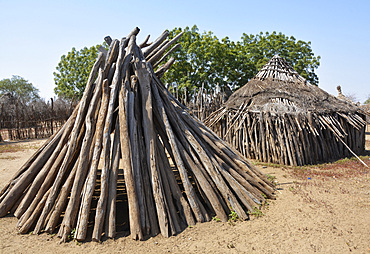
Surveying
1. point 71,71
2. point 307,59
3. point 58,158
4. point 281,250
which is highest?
point 71,71

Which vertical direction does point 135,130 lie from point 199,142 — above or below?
above

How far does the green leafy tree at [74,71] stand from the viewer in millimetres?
27078

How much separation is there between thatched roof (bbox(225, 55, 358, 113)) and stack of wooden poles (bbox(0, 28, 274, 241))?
4.41 m

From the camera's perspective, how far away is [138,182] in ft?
12.6

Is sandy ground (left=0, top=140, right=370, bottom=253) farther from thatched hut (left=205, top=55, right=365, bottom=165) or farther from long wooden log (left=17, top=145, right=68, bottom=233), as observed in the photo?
thatched hut (left=205, top=55, right=365, bottom=165)

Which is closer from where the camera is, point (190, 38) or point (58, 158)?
point (58, 158)

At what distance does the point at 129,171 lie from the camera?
12.7 feet

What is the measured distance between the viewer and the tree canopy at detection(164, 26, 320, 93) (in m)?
20.4

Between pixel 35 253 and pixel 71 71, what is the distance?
27.6m

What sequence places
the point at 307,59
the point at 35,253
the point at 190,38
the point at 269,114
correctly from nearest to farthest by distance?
the point at 35,253
the point at 269,114
the point at 307,59
the point at 190,38

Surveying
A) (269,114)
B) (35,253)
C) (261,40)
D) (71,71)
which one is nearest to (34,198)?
(35,253)

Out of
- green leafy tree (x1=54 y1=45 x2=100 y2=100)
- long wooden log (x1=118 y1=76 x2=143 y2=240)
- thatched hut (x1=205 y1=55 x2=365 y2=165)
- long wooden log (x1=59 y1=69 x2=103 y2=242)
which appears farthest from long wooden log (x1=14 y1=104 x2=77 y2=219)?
green leafy tree (x1=54 y1=45 x2=100 y2=100)

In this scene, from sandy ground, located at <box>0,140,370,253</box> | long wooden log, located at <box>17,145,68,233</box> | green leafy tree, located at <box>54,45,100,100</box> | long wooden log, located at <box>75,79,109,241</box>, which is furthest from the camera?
green leafy tree, located at <box>54,45,100,100</box>

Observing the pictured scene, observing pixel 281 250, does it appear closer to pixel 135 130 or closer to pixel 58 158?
pixel 135 130
